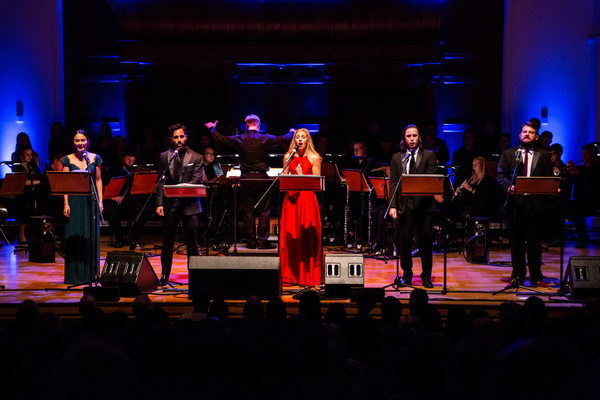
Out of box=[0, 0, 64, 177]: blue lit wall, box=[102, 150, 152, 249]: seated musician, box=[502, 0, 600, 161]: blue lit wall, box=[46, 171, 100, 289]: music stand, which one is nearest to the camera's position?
box=[46, 171, 100, 289]: music stand

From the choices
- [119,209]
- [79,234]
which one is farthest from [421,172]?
[119,209]

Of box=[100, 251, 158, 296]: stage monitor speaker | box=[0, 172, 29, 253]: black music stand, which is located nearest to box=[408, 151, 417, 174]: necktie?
box=[100, 251, 158, 296]: stage monitor speaker

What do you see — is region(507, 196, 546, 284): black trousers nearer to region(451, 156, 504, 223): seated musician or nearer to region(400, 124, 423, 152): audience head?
region(400, 124, 423, 152): audience head

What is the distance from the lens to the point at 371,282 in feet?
20.0

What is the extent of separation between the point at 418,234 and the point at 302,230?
3.79 ft

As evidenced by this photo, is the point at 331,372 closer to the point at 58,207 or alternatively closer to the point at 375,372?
the point at 375,372

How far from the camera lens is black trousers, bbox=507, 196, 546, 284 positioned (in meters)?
5.69

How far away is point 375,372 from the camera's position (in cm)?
321

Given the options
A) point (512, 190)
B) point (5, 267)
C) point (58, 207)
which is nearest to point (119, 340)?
point (512, 190)

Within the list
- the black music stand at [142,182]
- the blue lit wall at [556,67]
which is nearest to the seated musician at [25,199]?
the black music stand at [142,182]

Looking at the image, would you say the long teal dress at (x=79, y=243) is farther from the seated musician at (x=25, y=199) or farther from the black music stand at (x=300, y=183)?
the seated musician at (x=25, y=199)

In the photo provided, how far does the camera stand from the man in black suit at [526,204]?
5608 mm

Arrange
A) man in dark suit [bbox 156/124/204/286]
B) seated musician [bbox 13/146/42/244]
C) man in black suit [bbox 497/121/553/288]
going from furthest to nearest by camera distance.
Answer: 1. seated musician [bbox 13/146/42/244]
2. man in black suit [bbox 497/121/553/288]
3. man in dark suit [bbox 156/124/204/286]

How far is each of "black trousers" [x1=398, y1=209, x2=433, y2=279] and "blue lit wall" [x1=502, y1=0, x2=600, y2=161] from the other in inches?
236
